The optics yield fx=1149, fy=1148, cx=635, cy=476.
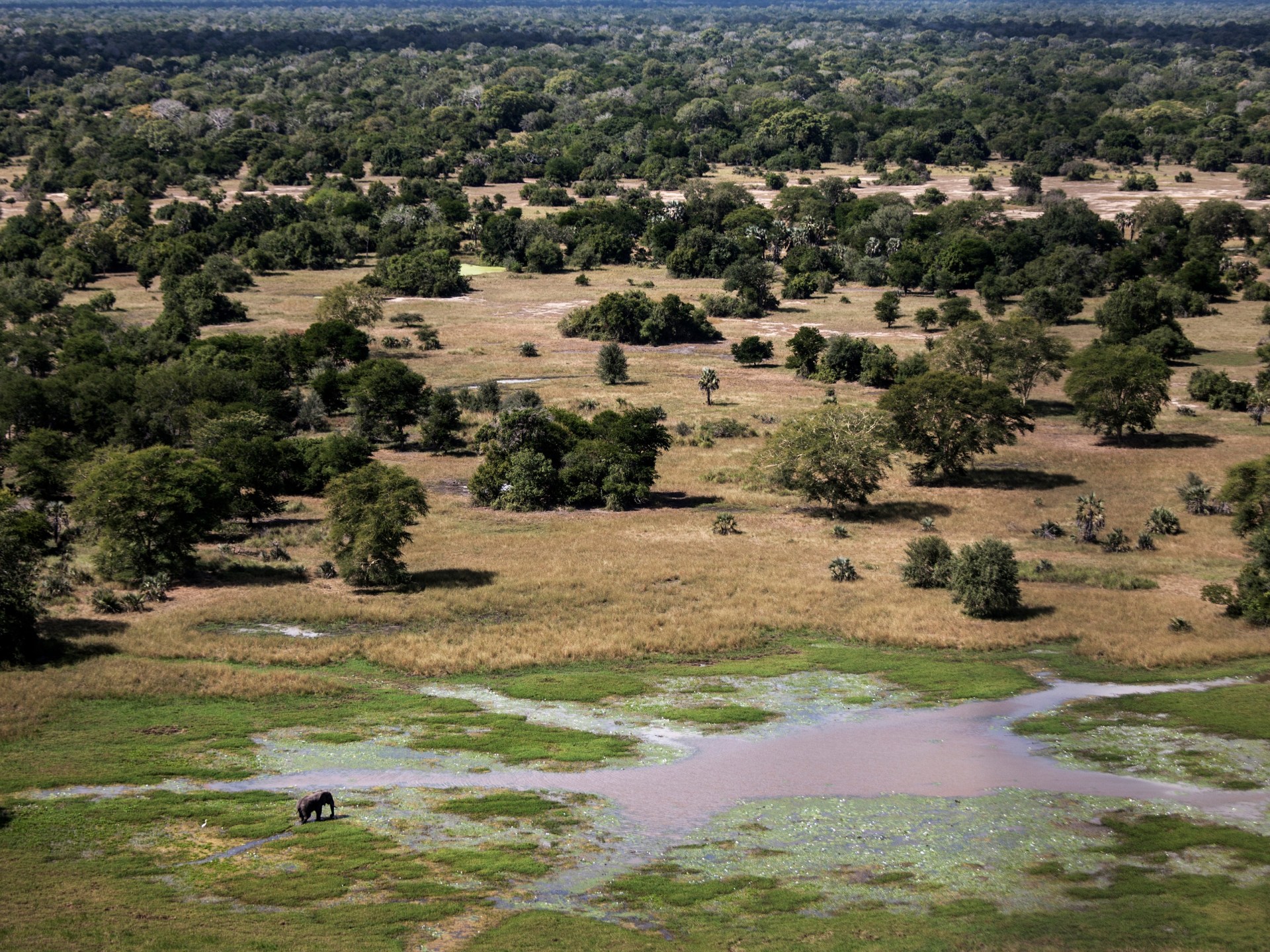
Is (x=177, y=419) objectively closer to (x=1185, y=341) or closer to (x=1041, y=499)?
(x=1041, y=499)

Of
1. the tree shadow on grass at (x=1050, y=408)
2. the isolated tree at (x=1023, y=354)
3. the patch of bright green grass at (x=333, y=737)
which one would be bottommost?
the patch of bright green grass at (x=333, y=737)

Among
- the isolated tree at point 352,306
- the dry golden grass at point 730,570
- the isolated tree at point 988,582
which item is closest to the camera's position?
the dry golden grass at point 730,570

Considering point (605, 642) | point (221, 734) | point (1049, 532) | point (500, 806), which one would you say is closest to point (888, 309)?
point (1049, 532)

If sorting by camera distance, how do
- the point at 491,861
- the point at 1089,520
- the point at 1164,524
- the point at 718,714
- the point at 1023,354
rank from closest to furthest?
1. the point at 491,861
2. the point at 718,714
3. the point at 1089,520
4. the point at 1164,524
5. the point at 1023,354

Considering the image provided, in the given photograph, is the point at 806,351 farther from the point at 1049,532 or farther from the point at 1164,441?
the point at 1049,532

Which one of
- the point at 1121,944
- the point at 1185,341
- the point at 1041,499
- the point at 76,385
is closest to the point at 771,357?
the point at 1185,341

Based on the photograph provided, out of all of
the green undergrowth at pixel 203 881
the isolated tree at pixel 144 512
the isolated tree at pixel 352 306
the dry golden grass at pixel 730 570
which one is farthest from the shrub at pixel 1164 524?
the isolated tree at pixel 352 306

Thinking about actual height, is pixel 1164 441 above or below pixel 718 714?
above

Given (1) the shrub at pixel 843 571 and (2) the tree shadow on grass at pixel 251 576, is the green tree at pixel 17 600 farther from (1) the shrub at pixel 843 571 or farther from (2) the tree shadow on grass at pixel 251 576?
(1) the shrub at pixel 843 571
